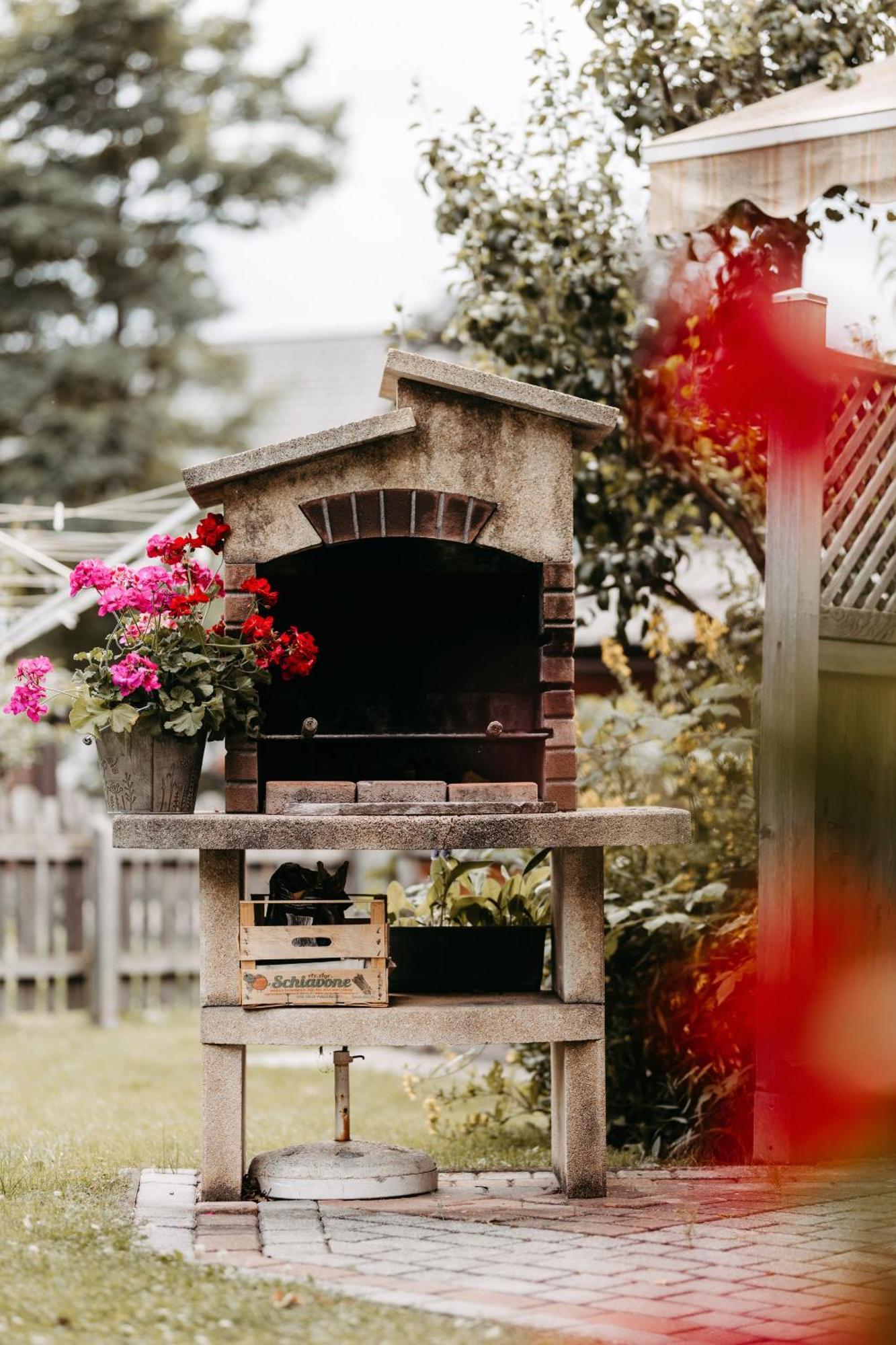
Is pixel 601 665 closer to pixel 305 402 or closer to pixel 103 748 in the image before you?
pixel 103 748

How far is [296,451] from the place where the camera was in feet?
16.0

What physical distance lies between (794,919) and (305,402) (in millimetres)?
19518

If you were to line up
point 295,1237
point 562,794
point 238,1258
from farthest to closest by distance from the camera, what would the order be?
point 562,794 → point 295,1237 → point 238,1258

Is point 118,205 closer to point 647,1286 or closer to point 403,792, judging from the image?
point 403,792

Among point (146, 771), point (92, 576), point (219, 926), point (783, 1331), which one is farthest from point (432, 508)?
point (783, 1331)

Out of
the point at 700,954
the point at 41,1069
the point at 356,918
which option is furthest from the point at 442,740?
the point at 41,1069

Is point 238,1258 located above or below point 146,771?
below

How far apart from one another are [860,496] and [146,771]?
2.65m

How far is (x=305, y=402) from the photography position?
2403cm

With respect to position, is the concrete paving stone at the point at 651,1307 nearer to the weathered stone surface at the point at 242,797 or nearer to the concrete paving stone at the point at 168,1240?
the concrete paving stone at the point at 168,1240

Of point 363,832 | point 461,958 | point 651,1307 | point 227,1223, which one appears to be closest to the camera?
point 651,1307

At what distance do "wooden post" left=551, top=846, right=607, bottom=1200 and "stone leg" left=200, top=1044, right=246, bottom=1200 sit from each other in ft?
3.11

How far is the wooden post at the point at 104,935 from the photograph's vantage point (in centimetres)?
1109

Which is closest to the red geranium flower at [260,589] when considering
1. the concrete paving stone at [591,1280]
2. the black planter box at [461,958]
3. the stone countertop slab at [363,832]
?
the stone countertop slab at [363,832]
